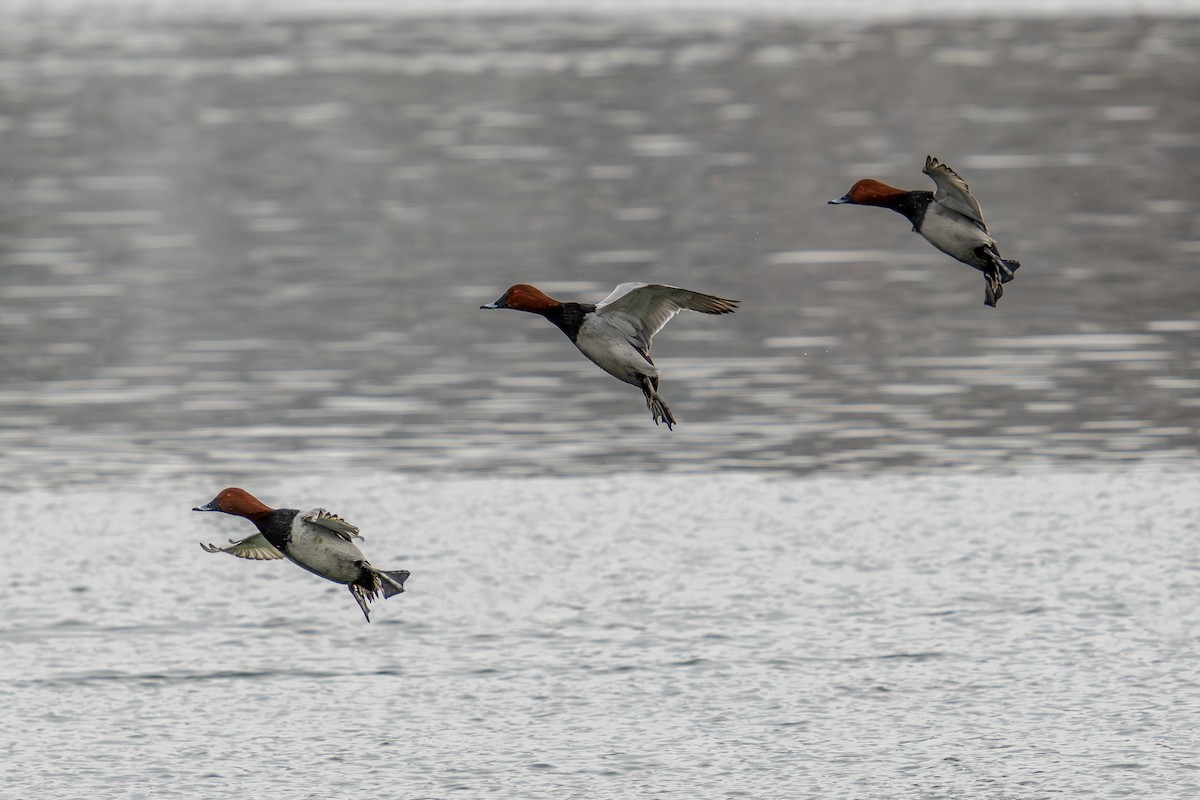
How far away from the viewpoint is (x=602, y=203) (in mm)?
35250

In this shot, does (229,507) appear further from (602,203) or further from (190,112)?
(190,112)

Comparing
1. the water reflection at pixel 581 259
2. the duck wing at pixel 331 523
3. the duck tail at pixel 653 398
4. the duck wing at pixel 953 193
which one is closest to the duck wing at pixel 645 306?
the duck tail at pixel 653 398

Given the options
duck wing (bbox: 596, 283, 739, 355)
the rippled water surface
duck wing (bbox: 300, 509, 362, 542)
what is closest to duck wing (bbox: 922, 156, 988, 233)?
duck wing (bbox: 596, 283, 739, 355)

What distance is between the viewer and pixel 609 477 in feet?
57.3

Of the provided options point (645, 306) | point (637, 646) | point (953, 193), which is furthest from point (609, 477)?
point (953, 193)

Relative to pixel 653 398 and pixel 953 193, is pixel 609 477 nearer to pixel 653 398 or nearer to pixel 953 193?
pixel 653 398

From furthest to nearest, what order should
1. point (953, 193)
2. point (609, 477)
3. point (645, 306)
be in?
point (609, 477), point (645, 306), point (953, 193)

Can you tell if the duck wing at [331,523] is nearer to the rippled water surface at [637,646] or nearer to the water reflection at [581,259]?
the rippled water surface at [637,646]

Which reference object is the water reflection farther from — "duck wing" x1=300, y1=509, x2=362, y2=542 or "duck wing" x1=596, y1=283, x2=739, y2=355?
"duck wing" x1=300, y1=509, x2=362, y2=542

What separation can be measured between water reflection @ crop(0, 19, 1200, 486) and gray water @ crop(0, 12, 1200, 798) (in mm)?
112

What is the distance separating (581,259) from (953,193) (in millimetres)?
22631

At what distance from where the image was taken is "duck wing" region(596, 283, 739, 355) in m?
6.94

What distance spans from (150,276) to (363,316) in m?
5.49

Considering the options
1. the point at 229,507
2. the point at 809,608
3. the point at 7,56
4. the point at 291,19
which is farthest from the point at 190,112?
the point at 229,507
